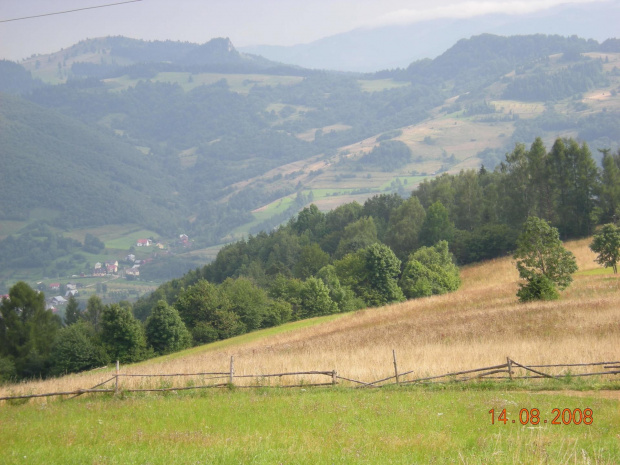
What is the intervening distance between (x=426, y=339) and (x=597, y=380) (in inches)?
530

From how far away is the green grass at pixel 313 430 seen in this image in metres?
12.0

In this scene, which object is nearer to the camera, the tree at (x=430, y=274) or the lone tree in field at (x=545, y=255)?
the lone tree in field at (x=545, y=255)

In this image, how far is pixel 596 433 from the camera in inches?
511

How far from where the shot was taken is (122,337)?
5488cm

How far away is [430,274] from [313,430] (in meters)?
51.5

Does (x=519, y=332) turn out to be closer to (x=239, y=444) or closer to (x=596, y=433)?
(x=596, y=433)

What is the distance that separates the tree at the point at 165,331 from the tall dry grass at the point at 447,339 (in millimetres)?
Result: 14044

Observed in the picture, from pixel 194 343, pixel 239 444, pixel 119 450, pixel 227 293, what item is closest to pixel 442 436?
pixel 239 444

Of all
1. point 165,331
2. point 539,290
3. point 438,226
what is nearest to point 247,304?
point 165,331

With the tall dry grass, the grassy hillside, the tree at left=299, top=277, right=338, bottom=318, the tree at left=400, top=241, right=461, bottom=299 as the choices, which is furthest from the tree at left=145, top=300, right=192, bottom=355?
the grassy hillside

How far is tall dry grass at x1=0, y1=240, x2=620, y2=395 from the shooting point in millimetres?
23656

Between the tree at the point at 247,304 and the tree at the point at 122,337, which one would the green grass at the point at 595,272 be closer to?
the tree at the point at 247,304

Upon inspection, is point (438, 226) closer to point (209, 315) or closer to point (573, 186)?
point (573, 186)

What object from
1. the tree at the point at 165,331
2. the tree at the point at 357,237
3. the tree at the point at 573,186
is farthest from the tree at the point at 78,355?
the tree at the point at 573,186
